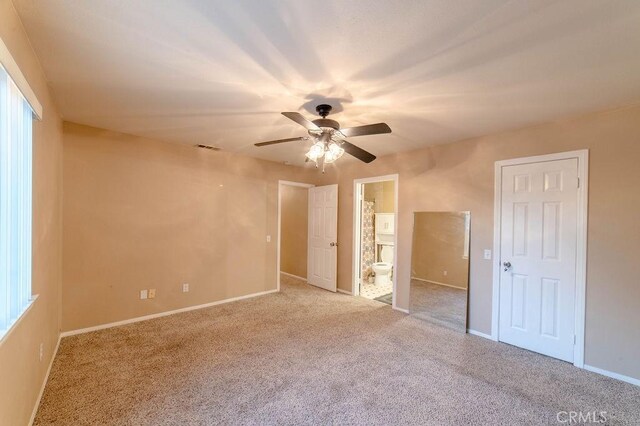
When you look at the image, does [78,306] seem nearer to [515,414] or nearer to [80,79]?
[80,79]

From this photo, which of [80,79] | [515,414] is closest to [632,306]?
[515,414]

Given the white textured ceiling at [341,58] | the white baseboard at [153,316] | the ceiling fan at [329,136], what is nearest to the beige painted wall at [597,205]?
the white textured ceiling at [341,58]

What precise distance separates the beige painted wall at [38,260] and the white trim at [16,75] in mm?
109

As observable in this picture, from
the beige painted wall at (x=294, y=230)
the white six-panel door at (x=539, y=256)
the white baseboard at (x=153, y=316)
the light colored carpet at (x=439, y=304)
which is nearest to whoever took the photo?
the white six-panel door at (x=539, y=256)

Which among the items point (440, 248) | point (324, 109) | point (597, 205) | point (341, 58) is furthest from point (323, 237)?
point (341, 58)

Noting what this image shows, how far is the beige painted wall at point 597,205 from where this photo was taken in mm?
2666

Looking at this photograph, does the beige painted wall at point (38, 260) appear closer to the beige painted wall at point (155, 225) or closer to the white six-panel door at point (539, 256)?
the beige painted wall at point (155, 225)

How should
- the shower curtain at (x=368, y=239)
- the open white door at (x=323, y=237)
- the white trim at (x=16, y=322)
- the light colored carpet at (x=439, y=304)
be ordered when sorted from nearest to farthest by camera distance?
the white trim at (x=16, y=322), the light colored carpet at (x=439, y=304), the open white door at (x=323, y=237), the shower curtain at (x=368, y=239)

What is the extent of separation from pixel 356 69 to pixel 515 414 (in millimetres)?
2845

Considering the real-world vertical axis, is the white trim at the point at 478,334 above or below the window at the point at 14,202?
below

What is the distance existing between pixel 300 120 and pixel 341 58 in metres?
0.55

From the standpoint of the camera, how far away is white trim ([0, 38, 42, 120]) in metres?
1.35

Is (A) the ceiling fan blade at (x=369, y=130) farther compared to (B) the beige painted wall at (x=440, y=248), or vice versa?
(B) the beige painted wall at (x=440, y=248)

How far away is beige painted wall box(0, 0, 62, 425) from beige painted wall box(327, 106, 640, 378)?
4261 millimetres
